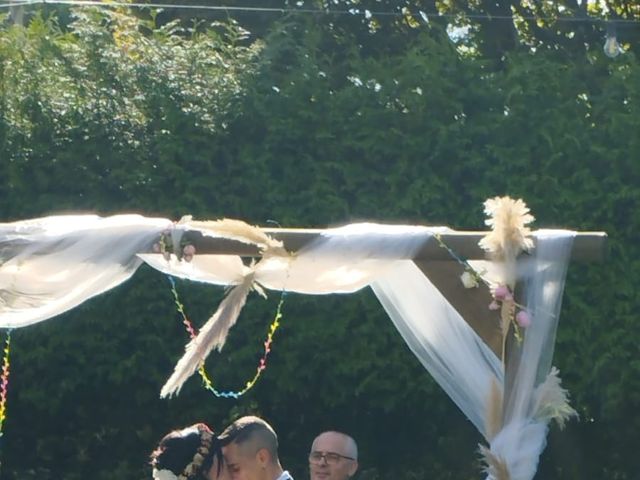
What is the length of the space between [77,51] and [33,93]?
1.56 ft

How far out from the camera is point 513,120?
28.3ft

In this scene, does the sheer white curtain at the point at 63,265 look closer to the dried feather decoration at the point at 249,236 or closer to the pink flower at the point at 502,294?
the dried feather decoration at the point at 249,236

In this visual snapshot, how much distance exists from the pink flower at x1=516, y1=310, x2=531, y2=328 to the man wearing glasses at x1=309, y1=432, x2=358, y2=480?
1.35m

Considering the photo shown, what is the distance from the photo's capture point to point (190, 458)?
5590 mm

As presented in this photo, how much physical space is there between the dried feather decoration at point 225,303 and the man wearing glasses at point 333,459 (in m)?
1.01

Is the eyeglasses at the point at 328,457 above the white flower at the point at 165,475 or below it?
above

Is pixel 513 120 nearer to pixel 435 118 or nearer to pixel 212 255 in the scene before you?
pixel 435 118

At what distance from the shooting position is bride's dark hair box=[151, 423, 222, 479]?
5562 mm

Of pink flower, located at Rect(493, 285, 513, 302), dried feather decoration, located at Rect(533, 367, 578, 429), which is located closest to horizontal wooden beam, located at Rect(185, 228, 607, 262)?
pink flower, located at Rect(493, 285, 513, 302)

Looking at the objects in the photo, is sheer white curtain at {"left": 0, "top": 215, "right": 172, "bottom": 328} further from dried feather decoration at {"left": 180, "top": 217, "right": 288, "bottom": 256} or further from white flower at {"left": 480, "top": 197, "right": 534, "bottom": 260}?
white flower at {"left": 480, "top": 197, "right": 534, "bottom": 260}

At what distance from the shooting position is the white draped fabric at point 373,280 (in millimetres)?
5512

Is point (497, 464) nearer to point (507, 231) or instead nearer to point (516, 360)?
point (516, 360)

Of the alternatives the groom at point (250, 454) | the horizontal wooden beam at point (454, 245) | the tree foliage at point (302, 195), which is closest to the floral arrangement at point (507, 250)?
the horizontal wooden beam at point (454, 245)

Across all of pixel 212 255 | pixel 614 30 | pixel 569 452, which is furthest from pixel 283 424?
pixel 614 30
